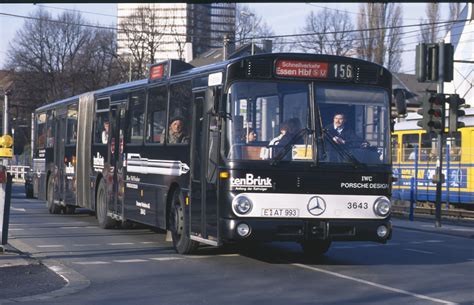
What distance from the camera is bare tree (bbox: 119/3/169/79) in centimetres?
7200

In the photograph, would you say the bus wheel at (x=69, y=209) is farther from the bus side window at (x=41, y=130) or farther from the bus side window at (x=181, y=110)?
the bus side window at (x=181, y=110)

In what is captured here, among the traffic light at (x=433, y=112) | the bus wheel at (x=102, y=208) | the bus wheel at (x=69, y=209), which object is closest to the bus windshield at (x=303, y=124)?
the bus wheel at (x=102, y=208)

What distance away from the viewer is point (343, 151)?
1266cm

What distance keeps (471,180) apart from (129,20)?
5160 cm

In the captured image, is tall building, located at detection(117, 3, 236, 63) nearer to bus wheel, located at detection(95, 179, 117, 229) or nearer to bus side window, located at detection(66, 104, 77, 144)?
bus side window, located at detection(66, 104, 77, 144)

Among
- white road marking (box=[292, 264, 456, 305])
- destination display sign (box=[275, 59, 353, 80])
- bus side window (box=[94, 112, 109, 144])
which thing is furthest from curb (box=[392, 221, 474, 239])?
destination display sign (box=[275, 59, 353, 80])

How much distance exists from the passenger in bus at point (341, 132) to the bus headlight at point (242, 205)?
1.51 m

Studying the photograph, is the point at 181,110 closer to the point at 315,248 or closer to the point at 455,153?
the point at 315,248

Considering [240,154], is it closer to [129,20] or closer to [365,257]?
[365,257]

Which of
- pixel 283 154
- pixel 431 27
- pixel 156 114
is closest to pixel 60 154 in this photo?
pixel 156 114

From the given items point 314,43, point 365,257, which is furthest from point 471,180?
point 314,43

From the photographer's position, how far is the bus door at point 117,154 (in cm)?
1798

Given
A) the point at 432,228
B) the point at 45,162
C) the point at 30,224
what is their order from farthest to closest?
the point at 45,162 < the point at 432,228 < the point at 30,224

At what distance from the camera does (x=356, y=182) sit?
41.7 ft
